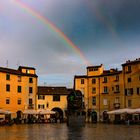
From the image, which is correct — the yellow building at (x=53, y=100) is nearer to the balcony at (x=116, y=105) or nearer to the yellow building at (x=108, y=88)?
the yellow building at (x=108, y=88)

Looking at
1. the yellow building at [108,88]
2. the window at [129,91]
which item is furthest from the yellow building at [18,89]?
the window at [129,91]

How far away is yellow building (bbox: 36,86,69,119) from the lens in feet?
338

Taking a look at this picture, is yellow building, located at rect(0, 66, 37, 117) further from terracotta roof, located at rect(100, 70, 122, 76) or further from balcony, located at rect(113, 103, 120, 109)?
balcony, located at rect(113, 103, 120, 109)

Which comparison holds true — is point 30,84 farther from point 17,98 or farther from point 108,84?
point 108,84

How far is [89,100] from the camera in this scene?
331 feet

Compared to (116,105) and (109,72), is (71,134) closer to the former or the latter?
(116,105)

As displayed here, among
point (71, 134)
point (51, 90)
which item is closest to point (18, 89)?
point (51, 90)

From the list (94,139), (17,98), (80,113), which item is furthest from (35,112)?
(94,139)

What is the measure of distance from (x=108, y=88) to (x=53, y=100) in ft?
59.1

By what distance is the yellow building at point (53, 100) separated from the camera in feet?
338

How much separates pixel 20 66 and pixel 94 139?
7882cm

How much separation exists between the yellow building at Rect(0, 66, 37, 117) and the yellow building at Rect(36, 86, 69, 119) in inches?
179

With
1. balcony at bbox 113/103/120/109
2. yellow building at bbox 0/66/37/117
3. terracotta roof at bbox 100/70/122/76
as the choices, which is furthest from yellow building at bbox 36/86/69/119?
balcony at bbox 113/103/120/109

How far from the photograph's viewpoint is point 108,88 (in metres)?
96.7
